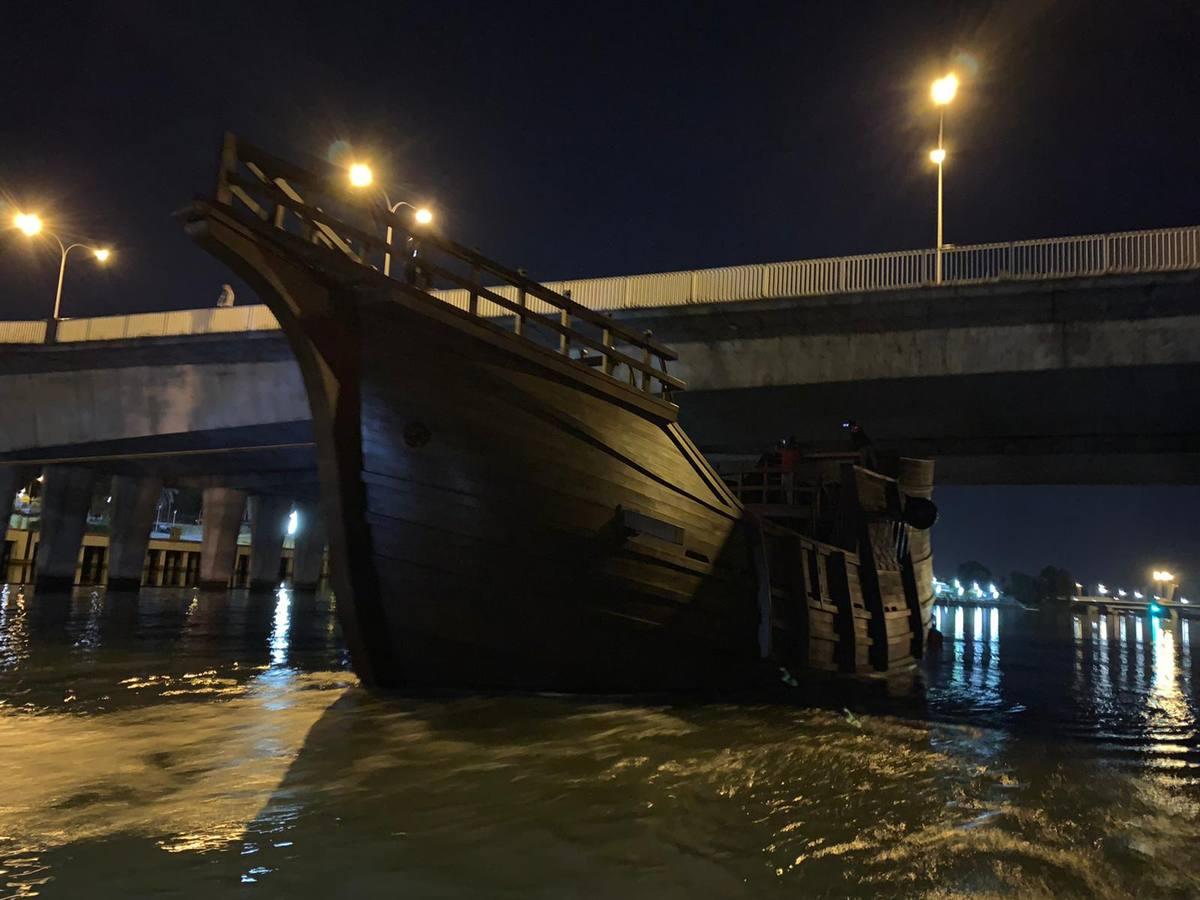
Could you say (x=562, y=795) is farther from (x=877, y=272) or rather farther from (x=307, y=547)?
(x=307, y=547)

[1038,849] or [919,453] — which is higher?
[919,453]

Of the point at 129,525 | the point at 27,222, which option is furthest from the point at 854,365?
the point at 129,525

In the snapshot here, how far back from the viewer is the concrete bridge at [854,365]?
1597 centimetres

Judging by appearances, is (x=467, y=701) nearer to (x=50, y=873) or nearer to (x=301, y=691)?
(x=301, y=691)

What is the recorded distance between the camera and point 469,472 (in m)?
8.38

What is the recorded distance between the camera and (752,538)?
428 inches

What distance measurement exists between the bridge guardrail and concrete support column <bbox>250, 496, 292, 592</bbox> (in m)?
20.4

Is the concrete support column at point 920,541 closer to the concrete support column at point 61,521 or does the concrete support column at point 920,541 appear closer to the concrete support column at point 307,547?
the concrete support column at point 61,521

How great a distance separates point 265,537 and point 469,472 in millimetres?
39539

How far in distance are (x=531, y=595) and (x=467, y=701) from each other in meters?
1.39

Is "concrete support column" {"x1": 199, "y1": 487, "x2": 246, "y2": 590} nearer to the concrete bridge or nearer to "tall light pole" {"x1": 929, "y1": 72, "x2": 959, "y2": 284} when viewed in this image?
the concrete bridge

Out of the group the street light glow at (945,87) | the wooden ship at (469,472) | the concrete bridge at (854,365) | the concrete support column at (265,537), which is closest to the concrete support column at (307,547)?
the concrete support column at (265,537)

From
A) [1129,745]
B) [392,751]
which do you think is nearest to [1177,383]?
[1129,745]

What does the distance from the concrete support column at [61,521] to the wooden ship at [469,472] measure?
26.5m
